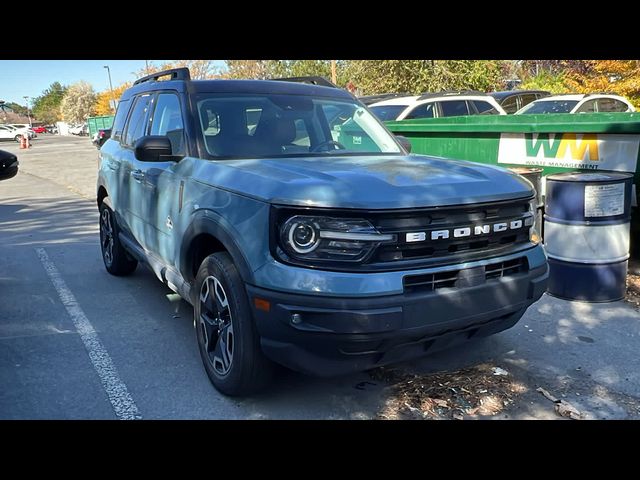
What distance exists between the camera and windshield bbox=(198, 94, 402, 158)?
12.9ft

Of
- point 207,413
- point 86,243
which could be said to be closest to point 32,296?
point 86,243

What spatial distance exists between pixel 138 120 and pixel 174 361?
239cm

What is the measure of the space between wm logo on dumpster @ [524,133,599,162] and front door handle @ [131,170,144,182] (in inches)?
173

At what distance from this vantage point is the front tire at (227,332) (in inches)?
121

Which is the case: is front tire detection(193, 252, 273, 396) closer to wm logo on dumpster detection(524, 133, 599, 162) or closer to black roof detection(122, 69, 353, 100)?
black roof detection(122, 69, 353, 100)

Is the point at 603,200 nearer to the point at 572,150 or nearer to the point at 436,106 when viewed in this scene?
the point at 572,150

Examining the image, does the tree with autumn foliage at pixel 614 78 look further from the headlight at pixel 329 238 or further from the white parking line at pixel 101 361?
the white parking line at pixel 101 361

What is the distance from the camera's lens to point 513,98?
13375mm

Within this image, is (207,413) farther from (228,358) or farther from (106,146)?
(106,146)

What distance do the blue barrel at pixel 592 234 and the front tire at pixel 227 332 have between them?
3234 millimetres

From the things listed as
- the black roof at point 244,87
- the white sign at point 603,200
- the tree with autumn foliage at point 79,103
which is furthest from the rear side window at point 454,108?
the tree with autumn foliage at point 79,103

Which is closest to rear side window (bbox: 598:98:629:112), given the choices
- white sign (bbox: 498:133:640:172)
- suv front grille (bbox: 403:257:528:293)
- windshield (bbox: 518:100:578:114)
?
windshield (bbox: 518:100:578:114)

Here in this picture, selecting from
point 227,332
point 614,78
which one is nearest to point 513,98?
point 614,78

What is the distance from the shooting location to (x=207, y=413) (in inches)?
129
